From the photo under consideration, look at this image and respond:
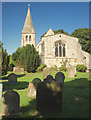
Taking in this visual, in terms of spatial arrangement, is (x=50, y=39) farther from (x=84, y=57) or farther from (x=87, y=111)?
(x=87, y=111)

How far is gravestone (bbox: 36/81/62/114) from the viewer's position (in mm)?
3992

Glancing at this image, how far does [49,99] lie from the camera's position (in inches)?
157

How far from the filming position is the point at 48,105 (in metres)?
3.99

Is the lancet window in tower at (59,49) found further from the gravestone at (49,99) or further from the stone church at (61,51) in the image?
the gravestone at (49,99)

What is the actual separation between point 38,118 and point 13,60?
29570 mm

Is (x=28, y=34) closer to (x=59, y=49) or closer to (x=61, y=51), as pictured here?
(x=59, y=49)

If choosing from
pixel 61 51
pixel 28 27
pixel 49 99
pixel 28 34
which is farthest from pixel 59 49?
pixel 49 99

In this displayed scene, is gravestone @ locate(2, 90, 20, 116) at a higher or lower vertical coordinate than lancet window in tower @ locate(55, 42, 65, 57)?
lower

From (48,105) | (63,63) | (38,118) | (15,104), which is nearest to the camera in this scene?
(38,118)

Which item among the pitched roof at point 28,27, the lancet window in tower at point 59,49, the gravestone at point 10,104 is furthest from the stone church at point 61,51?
the gravestone at point 10,104

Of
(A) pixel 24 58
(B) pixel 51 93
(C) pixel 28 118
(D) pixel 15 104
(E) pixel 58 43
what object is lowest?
(C) pixel 28 118

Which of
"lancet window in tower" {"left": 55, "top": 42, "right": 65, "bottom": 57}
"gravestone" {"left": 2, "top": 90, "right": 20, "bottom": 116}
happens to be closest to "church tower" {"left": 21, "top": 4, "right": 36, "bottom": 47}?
"lancet window in tower" {"left": 55, "top": 42, "right": 65, "bottom": 57}

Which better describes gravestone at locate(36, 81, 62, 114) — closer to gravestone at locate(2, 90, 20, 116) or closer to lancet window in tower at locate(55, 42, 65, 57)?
gravestone at locate(2, 90, 20, 116)

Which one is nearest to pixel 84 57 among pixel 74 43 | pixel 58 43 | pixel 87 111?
pixel 74 43
